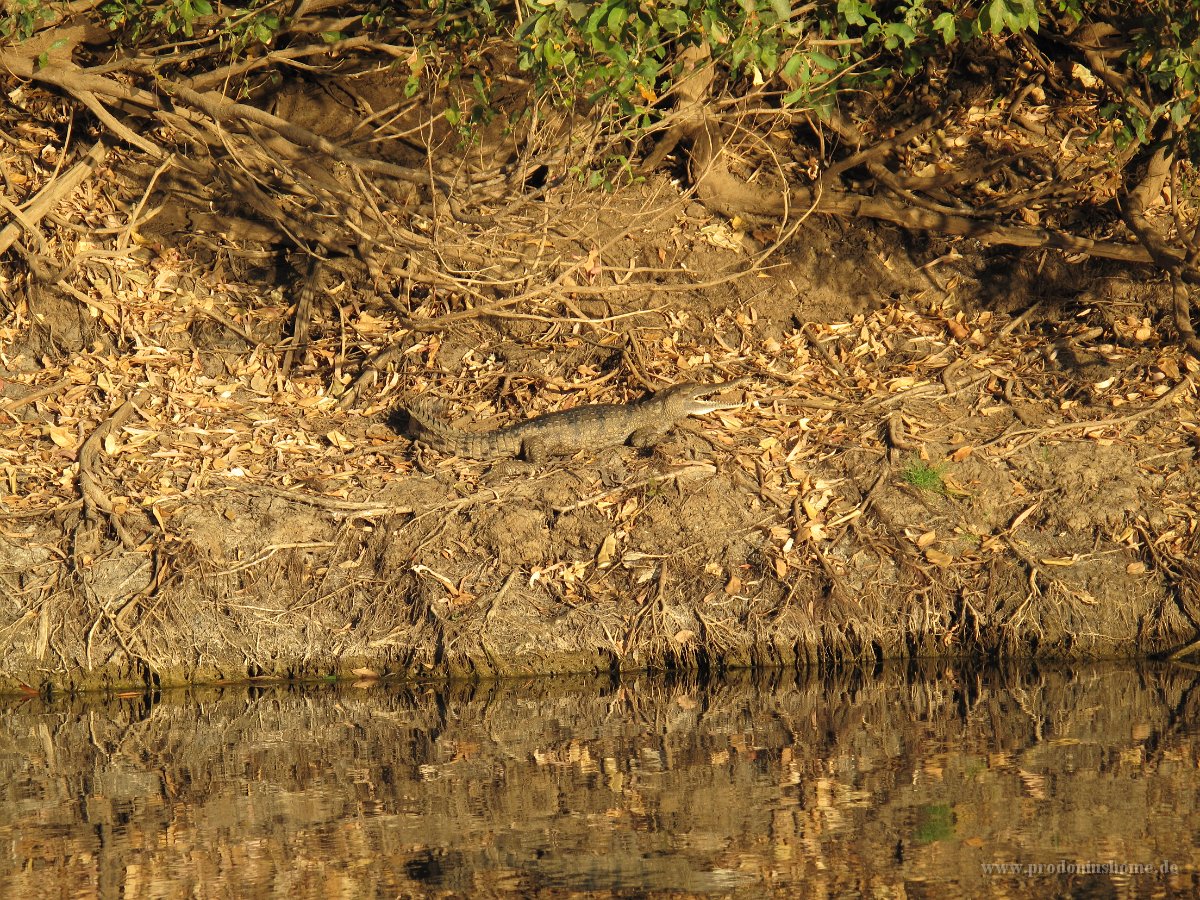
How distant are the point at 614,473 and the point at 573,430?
0.50m

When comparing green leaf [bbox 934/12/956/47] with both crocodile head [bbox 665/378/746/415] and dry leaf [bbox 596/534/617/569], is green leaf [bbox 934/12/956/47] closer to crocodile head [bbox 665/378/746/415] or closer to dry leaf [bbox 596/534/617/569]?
crocodile head [bbox 665/378/746/415]

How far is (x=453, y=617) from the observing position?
23.0ft

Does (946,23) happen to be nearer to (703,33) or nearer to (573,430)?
(703,33)

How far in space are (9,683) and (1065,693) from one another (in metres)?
5.18

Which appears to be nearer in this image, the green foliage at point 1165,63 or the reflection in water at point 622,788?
the reflection in water at point 622,788

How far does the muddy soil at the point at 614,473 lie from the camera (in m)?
6.96

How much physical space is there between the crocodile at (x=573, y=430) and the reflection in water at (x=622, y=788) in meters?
1.61

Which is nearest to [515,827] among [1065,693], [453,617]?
[453,617]

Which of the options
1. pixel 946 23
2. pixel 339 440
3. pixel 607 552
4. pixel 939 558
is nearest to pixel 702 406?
pixel 607 552

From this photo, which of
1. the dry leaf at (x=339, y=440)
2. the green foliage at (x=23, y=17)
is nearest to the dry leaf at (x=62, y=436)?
the dry leaf at (x=339, y=440)

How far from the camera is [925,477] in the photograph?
7.48 m

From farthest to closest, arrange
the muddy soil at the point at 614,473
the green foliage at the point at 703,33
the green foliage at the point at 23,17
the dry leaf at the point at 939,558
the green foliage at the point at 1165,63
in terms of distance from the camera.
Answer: the dry leaf at the point at 939,558, the muddy soil at the point at 614,473, the green foliage at the point at 23,17, the green foliage at the point at 1165,63, the green foliage at the point at 703,33

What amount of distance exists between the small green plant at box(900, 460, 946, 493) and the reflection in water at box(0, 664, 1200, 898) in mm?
1151

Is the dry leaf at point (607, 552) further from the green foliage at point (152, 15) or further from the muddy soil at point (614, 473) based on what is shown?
the green foliage at point (152, 15)
